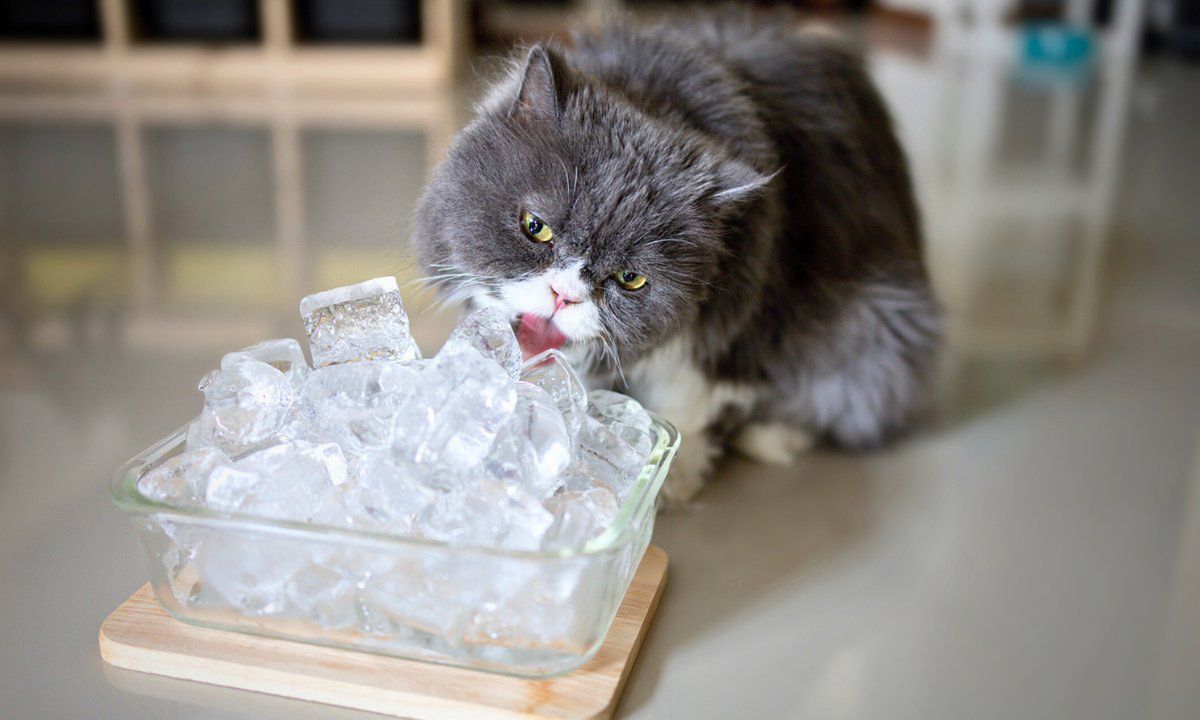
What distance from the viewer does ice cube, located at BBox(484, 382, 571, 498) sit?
92 centimetres

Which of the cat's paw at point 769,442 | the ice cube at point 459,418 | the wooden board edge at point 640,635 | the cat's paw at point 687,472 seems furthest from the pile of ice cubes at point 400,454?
the cat's paw at point 769,442

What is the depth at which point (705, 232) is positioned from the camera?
41.2 inches

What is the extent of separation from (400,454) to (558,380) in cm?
18

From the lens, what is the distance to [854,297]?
1339 mm

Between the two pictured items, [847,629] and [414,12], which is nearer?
[847,629]

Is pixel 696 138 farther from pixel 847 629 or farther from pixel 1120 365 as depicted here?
pixel 1120 365

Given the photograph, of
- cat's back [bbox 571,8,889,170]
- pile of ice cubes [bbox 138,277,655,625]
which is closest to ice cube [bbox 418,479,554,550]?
pile of ice cubes [bbox 138,277,655,625]

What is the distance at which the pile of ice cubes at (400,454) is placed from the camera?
877 millimetres

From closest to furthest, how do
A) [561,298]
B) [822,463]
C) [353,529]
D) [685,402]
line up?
[353,529]
[561,298]
[685,402]
[822,463]

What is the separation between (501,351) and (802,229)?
1.52ft

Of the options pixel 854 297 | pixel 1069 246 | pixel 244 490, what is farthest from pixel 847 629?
pixel 1069 246

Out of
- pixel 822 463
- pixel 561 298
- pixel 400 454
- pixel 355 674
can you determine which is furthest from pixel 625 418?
pixel 822 463

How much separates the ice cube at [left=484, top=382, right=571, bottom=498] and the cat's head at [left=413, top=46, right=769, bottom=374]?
147 mm

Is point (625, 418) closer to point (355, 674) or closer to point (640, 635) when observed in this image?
point (640, 635)
